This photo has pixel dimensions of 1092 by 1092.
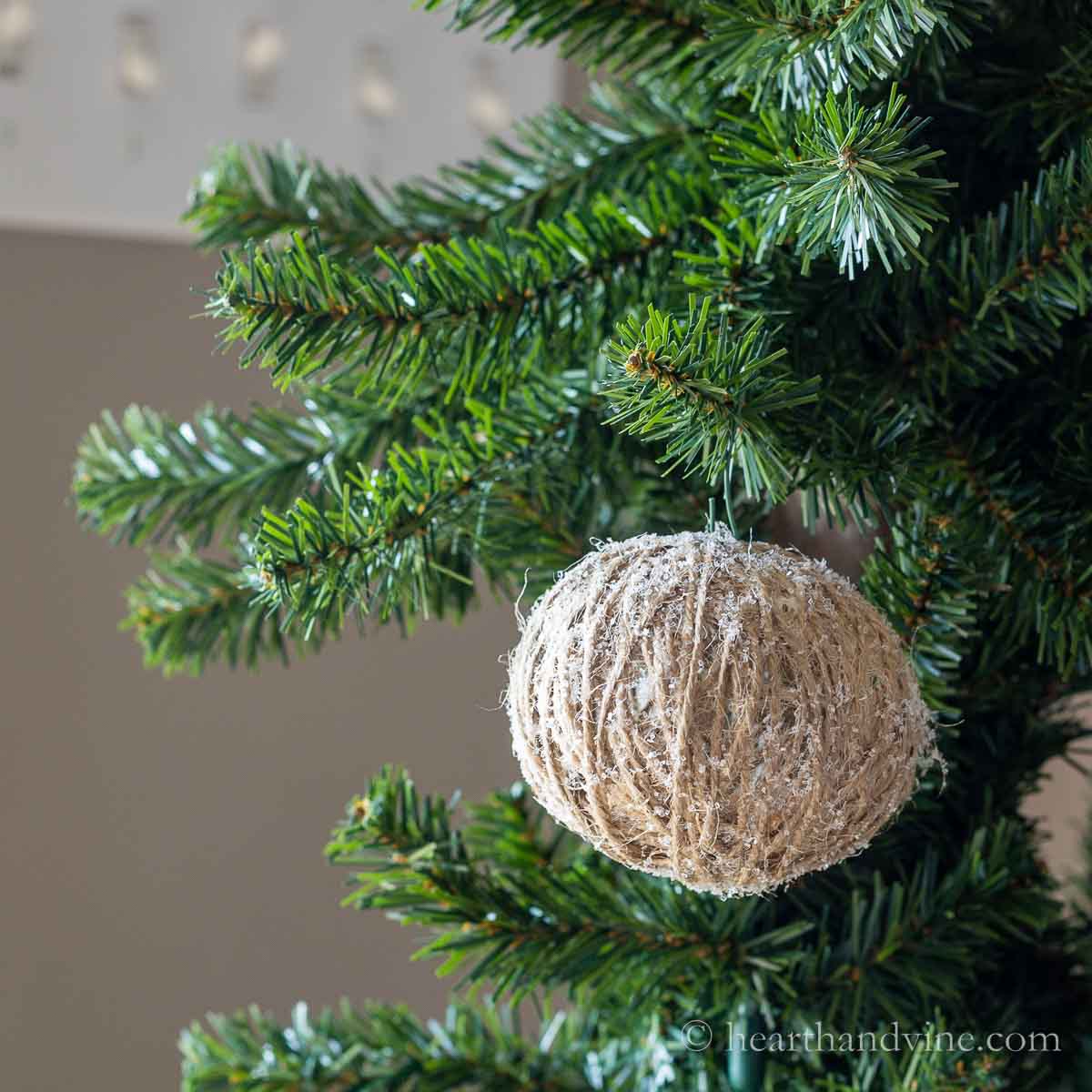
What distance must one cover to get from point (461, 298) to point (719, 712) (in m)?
0.13

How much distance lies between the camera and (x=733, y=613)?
275 millimetres

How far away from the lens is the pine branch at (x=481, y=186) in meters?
0.40

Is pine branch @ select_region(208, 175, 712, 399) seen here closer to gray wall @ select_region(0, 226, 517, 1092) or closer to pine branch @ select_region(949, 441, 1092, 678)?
pine branch @ select_region(949, 441, 1092, 678)

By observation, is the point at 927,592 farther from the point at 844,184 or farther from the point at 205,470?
the point at 205,470

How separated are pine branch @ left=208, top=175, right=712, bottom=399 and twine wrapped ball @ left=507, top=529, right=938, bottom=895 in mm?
78

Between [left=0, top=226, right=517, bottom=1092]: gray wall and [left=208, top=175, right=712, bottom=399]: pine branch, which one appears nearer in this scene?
[left=208, top=175, right=712, bottom=399]: pine branch

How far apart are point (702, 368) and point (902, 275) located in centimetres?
9

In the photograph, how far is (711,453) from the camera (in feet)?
0.94

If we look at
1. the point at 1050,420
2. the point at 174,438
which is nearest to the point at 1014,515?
the point at 1050,420

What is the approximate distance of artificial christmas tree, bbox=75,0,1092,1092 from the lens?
30 cm

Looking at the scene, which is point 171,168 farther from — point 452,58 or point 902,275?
point 902,275

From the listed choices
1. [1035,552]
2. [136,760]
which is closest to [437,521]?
[1035,552]

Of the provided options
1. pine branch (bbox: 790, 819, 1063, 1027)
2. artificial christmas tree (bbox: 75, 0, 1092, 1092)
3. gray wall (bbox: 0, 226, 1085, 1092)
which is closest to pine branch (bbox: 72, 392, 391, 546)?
artificial christmas tree (bbox: 75, 0, 1092, 1092)

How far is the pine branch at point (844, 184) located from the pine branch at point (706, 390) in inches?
1.1
